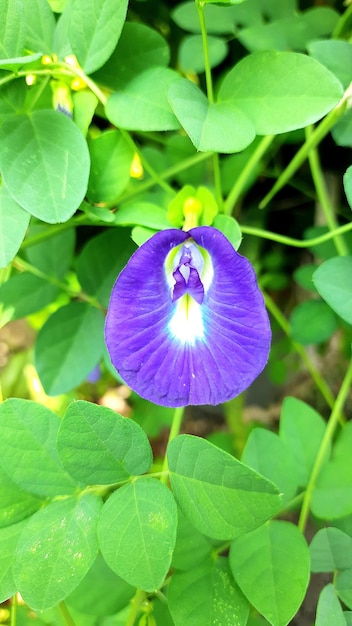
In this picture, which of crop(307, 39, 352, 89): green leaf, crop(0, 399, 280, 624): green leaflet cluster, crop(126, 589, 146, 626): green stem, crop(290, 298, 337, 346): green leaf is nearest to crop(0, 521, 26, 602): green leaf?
crop(0, 399, 280, 624): green leaflet cluster

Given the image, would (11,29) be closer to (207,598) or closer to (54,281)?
(54,281)

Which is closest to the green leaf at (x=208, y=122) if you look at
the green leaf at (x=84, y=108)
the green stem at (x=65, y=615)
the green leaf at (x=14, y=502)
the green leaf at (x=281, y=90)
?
the green leaf at (x=281, y=90)

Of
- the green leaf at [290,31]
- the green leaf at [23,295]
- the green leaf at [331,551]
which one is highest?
the green leaf at [290,31]

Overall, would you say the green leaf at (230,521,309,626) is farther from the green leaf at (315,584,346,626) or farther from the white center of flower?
the white center of flower

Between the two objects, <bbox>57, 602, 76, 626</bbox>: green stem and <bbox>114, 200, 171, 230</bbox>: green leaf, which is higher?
<bbox>114, 200, 171, 230</bbox>: green leaf

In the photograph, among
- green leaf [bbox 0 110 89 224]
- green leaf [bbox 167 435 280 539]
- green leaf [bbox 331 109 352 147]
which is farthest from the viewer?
green leaf [bbox 331 109 352 147]

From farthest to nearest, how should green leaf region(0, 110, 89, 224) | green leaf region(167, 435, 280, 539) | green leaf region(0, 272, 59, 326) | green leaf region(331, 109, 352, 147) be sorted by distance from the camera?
1. green leaf region(0, 272, 59, 326)
2. green leaf region(331, 109, 352, 147)
3. green leaf region(0, 110, 89, 224)
4. green leaf region(167, 435, 280, 539)

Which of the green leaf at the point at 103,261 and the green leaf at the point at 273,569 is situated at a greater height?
the green leaf at the point at 103,261

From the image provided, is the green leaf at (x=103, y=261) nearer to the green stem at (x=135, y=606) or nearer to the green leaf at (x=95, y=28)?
the green leaf at (x=95, y=28)
